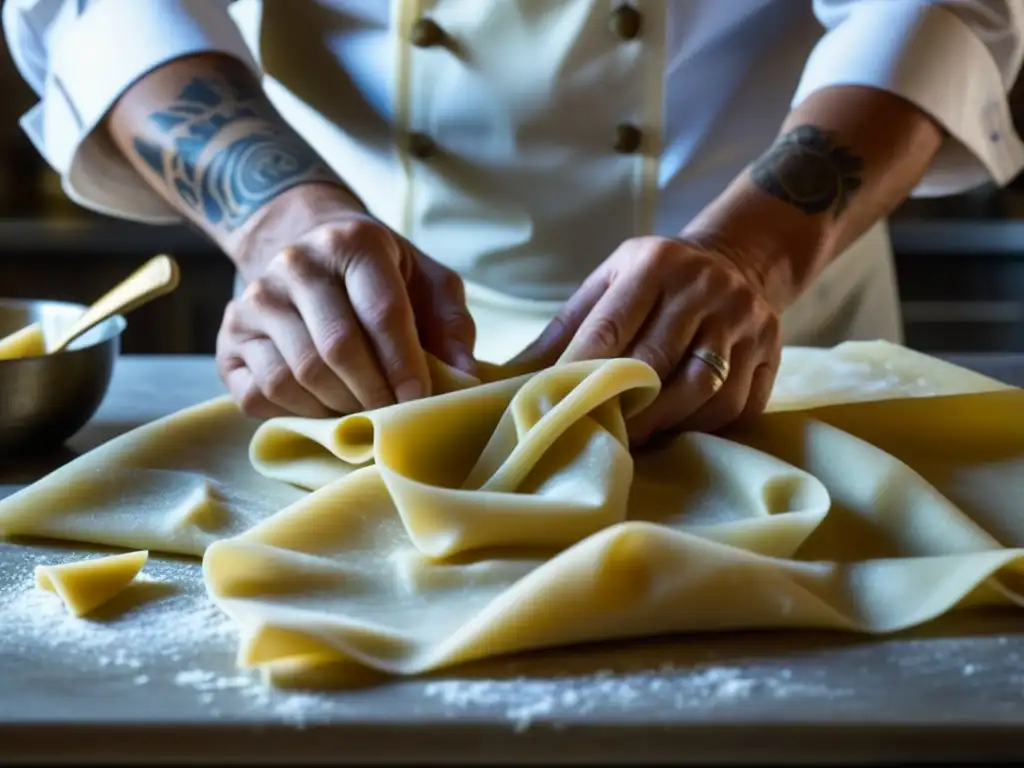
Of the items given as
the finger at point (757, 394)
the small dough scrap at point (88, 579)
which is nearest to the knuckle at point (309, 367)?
the small dough scrap at point (88, 579)

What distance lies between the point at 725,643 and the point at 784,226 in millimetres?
514

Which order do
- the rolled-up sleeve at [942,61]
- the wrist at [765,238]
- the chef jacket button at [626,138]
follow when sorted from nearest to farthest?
the wrist at [765,238], the rolled-up sleeve at [942,61], the chef jacket button at [626,138]

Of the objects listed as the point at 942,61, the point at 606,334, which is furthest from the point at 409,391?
the point at 942,61

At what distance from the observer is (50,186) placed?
277 centimetres

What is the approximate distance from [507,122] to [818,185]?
1.12 feet

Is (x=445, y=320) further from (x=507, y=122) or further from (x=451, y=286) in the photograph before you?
(x=507, y=122)

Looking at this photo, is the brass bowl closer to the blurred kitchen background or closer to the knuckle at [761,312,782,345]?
the knuckle at [761,312,782,345]

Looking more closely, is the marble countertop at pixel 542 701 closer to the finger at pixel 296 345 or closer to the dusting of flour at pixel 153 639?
the dusting of flour at pixel 153 639

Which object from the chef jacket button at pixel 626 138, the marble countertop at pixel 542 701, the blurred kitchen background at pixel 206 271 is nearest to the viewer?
the marble countertop at pixel 542 701

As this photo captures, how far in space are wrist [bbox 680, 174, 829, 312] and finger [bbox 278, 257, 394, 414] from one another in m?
0.29

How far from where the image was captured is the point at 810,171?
1066 mm

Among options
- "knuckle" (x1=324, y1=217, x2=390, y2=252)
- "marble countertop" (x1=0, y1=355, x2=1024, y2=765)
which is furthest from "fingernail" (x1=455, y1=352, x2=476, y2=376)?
"marble countertop" (x1=0, y1=355, x2=1024, y2=765)

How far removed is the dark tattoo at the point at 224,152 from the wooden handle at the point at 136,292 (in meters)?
0.12

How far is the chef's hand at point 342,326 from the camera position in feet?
2.84
